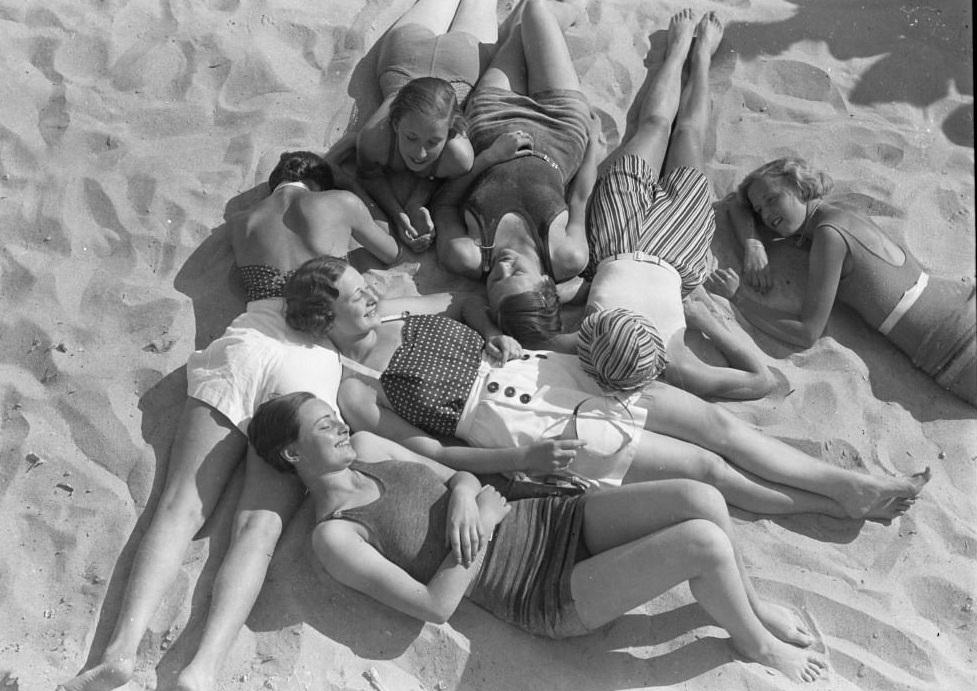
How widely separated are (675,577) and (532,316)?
116 centimetres

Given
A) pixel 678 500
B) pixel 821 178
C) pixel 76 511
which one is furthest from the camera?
pixel 821 178

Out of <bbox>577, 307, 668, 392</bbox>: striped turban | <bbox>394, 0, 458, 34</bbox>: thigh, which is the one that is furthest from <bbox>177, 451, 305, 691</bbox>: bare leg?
<bbox>394, 0, 458, 34</bbox>: thigh

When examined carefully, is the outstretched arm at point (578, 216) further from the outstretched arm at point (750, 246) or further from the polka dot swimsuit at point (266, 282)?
the polka dot swimsuit at point (266, 282)

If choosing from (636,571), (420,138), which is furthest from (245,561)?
(420,138)

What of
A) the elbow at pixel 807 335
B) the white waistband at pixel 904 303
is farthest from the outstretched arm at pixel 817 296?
the white waistband at pixel 904 303

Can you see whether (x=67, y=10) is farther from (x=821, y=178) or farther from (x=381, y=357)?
(x=821, y=178)

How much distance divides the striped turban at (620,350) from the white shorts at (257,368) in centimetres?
97

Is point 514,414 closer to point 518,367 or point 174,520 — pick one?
point 518,367

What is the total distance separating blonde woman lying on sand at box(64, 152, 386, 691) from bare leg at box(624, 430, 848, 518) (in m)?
1.19

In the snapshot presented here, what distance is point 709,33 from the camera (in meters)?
4.99

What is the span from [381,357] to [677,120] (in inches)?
74.6

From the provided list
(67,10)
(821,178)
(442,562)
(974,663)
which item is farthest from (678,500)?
(67,10)

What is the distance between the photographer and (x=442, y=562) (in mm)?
3430

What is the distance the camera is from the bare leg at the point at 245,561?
3.32 meters
